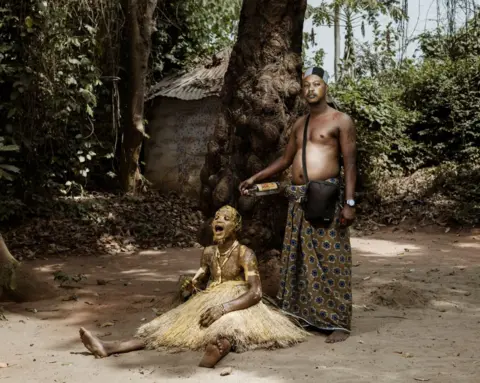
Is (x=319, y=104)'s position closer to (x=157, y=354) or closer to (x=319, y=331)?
(x=319, y=331)

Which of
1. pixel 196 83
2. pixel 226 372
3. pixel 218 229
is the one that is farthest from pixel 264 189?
pixel 196 83

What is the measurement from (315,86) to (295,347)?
6.59 feet

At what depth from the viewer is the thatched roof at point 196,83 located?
13.0 m

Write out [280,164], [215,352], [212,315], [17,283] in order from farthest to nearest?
1. [17,283]
2. [280,164]
3. [212,315]
4. [215,352]

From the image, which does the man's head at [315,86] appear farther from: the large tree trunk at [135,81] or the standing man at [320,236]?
the large tree trunk at [135,81]

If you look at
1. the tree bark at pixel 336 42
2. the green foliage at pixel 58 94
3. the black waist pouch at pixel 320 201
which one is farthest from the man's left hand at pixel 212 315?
the tree bark at pixel 336 42

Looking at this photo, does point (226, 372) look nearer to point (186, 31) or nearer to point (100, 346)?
point (100, 346)

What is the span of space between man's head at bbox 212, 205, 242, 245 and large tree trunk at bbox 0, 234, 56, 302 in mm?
2440

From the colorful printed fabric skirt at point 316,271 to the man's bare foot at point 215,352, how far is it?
963mm

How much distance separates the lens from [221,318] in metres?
4.41

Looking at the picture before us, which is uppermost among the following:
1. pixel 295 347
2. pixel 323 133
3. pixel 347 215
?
pixel 323 133

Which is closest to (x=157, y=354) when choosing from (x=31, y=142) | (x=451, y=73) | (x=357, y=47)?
(x=31, y=142)

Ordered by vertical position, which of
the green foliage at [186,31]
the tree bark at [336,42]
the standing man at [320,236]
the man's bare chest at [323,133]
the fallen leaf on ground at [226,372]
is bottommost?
the fallen leaf on ground at [226,372]

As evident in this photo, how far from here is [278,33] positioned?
569 cm
